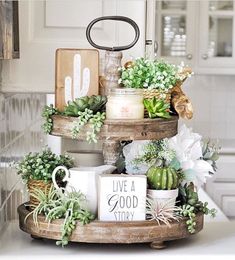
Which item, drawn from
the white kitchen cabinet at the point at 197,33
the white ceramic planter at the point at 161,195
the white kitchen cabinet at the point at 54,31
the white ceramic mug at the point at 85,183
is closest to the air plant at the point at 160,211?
the white ceramic planter at the point at 161,195

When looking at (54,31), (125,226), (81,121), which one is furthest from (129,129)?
(54,31)

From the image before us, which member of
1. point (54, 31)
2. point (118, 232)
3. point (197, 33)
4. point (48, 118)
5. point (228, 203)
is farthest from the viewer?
point (197, 33)

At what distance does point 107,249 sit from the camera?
1.66 metres

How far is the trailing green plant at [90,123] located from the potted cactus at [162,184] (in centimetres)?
16

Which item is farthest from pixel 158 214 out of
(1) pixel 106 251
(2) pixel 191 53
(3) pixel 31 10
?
(2) pixel 191 53

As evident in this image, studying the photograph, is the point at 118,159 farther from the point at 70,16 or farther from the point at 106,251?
the point at 70,16

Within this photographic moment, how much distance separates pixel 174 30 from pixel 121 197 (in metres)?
3.20

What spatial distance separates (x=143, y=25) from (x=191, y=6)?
2.78 meters

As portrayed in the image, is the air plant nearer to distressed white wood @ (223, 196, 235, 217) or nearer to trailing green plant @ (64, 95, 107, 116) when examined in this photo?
trailing green plant @ (64, 95, 107, 116)

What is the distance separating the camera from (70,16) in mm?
1875

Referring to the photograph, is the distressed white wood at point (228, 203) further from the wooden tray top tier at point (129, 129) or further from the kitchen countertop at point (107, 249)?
the wooden tray top tier at point (129, 129)

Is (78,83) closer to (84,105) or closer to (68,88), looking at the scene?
(68,88)

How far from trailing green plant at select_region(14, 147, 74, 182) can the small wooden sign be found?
0.50ft

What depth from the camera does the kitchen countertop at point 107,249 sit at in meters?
1.61
